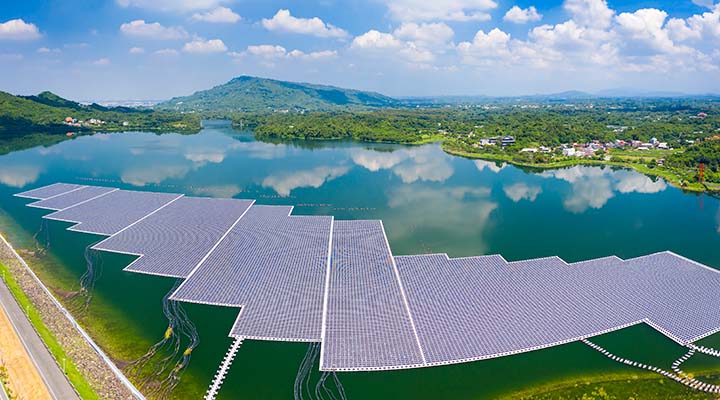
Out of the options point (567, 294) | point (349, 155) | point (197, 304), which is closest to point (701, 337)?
point (567, 294)

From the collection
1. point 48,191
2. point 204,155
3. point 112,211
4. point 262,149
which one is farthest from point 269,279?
point 262,149

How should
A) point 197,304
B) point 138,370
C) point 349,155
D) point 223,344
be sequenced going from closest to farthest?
point 138,370 → point 223,344 → point 197,304 → point 349,155

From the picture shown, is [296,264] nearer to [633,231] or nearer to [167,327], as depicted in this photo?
[167,327]

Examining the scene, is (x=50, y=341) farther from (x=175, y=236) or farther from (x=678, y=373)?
(x=678, y=373)

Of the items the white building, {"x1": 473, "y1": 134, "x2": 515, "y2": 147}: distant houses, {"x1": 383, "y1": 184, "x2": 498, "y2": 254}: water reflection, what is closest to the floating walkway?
{"x1": 383, "y1": 184, "x2": 498, "y2": 254}: water reflection

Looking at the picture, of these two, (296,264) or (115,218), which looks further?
(115,218)

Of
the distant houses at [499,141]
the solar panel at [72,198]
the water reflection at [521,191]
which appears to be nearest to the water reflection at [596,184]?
the water reflection at [521,191]

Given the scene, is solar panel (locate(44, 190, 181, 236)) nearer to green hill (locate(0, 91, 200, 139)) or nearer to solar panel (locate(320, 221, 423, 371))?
solar panel (locate(320, 221, 423, 371))
